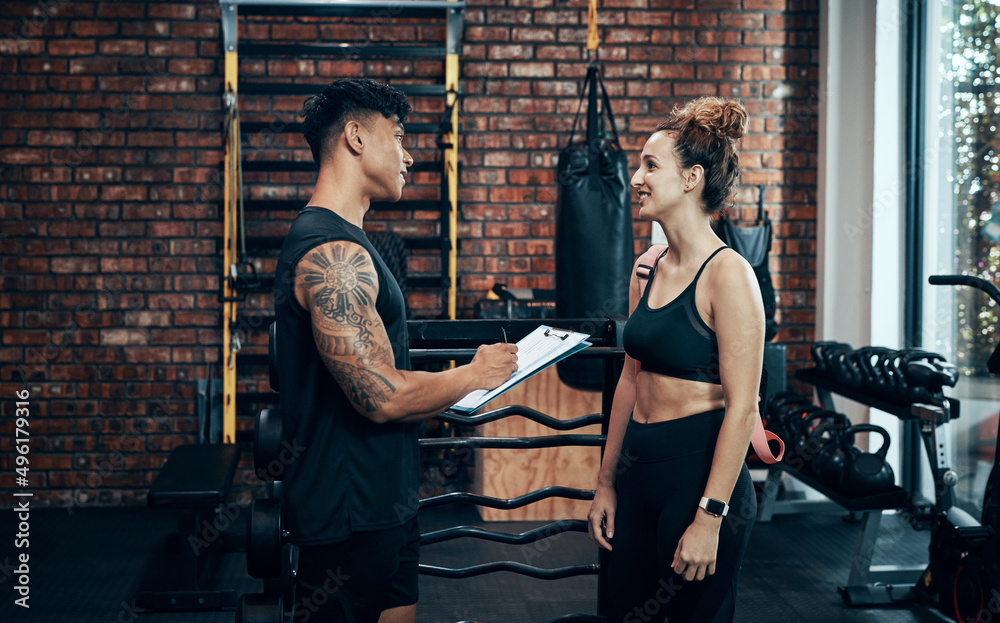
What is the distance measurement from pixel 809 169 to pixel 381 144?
3.59m

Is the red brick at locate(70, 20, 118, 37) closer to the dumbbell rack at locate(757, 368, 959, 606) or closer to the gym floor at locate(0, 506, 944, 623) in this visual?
the gym floor at locate(0, 506, 944, 623)

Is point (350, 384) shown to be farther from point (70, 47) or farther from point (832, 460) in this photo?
point (70, 47)

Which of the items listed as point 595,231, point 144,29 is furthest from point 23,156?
point 595,231

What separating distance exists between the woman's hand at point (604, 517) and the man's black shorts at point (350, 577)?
497 mm

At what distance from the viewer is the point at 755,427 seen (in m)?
1.51

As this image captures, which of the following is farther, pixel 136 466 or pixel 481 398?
pixel 136 466

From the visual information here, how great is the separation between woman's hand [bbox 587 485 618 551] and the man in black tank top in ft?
1.42

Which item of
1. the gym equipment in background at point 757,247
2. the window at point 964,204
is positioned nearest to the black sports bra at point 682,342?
the gym equipment in background at point 757,247

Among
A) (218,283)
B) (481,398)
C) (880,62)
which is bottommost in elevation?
(481,398)

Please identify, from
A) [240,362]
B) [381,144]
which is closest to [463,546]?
[240,362]

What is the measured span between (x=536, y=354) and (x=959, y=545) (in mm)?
1900

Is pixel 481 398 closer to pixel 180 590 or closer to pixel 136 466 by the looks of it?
pixel 180 590

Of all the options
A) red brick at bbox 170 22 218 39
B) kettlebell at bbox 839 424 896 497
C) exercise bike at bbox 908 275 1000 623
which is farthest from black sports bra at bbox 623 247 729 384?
red brick at bbox 170 22 218 39

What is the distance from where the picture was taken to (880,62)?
3.96 metres
